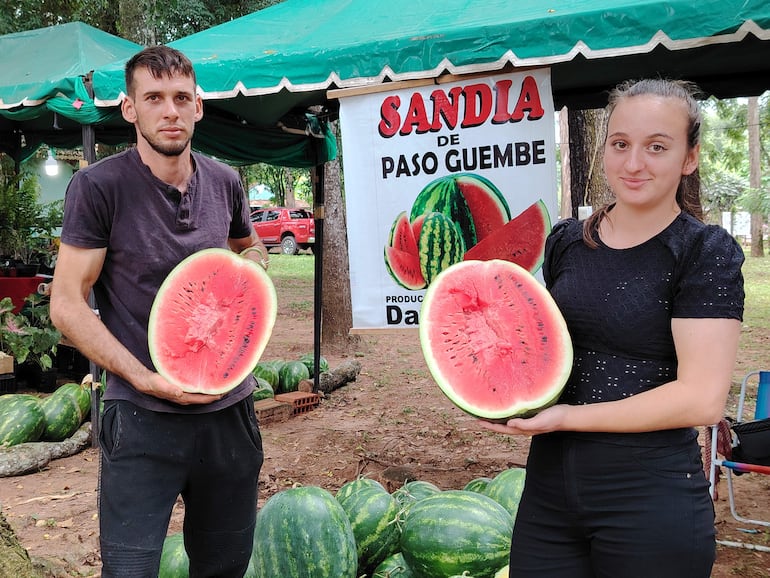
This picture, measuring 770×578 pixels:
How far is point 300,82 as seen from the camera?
14.5ft

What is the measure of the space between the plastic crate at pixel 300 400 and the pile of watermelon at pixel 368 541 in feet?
12.5

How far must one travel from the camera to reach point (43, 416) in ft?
18.5

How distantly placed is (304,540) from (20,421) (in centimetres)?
Result: 383

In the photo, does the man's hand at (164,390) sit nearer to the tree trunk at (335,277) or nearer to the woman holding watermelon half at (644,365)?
the woman holding watermelon half at (644,365)

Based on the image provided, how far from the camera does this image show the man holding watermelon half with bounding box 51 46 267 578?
6.91ft

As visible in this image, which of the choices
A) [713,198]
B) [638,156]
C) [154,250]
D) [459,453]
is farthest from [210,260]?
[713,198]

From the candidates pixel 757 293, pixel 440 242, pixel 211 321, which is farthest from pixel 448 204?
pixel 757 293

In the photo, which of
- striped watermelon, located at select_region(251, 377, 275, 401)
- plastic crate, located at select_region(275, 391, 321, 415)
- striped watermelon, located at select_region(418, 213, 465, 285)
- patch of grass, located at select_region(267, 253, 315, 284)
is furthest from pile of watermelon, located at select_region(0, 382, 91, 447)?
patch of grass, located at select_region(267, 253, 315, 284)

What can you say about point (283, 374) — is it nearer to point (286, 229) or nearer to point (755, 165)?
point (286, 229)

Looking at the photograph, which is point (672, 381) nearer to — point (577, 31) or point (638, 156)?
point (638, 156)

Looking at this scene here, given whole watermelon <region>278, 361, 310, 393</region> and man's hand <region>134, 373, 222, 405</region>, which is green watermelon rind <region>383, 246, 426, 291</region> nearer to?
man's hand <region>134, 373, 222, 405</region>

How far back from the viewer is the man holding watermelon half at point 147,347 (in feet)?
6.91

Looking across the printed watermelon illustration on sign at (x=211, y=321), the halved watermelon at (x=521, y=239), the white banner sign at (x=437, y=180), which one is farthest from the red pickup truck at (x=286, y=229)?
the printed watermelon illustration on sign at (x=211, y=321)

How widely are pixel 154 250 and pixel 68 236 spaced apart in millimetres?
253
